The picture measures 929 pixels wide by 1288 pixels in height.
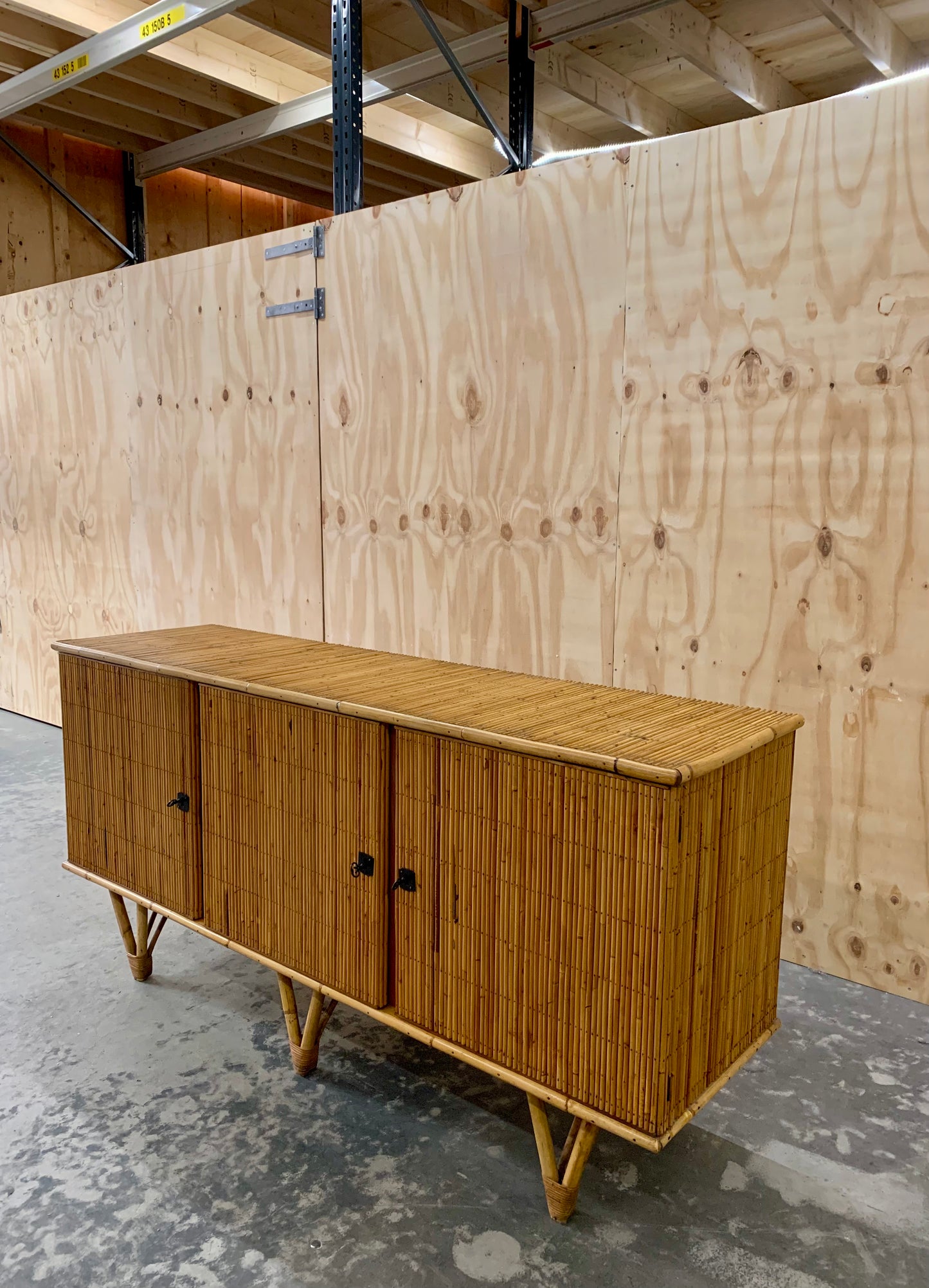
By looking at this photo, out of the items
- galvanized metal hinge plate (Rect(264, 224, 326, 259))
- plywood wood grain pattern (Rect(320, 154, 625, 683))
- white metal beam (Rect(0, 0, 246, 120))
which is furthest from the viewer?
white metal beam (Rect(0, 0, 246, 120))

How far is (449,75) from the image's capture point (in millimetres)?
3934

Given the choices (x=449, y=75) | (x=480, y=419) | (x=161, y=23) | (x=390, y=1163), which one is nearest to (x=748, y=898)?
(x=390, y=1163)

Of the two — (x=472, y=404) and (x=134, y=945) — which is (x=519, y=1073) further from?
(x=472, y=404)

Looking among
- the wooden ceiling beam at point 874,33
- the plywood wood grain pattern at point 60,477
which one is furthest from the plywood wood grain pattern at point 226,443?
the wooden ceiling beam at point 874,33

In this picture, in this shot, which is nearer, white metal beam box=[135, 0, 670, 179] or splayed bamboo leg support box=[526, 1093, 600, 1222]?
splayed bamboo leg support box=[526, 1093, 600, 1222]

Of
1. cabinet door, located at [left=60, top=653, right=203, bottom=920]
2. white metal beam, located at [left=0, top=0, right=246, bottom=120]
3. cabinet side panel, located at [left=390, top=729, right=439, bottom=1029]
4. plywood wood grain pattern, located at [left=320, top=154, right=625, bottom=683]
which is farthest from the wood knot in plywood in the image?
white metal beam, located at [left=0, top=0, right=246, bottom=120]

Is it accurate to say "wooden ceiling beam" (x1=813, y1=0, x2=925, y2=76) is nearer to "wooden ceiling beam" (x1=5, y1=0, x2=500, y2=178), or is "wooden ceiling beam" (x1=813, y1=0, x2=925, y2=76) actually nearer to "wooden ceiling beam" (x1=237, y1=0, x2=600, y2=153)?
"wooden ceiling beam" (x1=237, y1=0, x2=600, y2=153)

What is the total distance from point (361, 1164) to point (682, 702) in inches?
38.7

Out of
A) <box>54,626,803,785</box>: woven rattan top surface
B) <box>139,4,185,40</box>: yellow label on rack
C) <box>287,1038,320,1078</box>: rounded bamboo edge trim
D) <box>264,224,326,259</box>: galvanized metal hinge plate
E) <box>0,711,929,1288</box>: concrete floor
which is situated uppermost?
<box>139,4,185,40</box>: yellow label on rack

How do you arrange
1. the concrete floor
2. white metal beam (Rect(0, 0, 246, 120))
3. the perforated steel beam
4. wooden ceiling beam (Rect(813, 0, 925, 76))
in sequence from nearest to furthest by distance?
the concrete floor → the perforated steel beam → white metal beam (Rect(0, 0, 246, 120)) → wooden ceiling beam (Rect(813, 0, 925, 76))

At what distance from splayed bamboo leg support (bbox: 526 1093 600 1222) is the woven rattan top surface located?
587 millimetres

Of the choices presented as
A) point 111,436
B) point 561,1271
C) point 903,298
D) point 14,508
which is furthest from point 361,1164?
point 14,508

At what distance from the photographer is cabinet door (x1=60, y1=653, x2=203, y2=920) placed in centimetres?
192

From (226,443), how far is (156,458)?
18.8 inches
